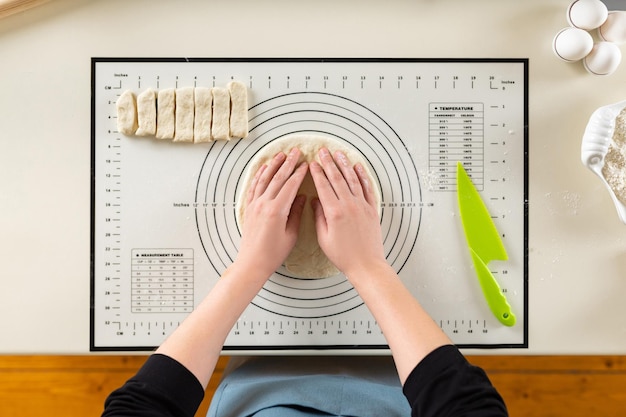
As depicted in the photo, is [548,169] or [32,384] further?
[32,384]

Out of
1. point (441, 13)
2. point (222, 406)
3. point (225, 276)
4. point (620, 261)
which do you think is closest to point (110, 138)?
point (225, 276)

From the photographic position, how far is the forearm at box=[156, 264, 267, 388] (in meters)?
0.63

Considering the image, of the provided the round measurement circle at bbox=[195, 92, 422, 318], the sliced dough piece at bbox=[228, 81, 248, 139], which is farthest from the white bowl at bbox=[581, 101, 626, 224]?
the sliced dough piece at bbox=[228, 81, 248, 139]

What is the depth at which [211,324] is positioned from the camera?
0.66 m

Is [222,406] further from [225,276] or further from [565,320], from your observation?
[565,320]

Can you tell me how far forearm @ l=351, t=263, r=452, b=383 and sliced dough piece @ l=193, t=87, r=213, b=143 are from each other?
→ 1.02 feet

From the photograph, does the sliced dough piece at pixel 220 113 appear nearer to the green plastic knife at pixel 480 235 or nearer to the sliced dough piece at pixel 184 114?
the sliced dough piece at pixel 184 114

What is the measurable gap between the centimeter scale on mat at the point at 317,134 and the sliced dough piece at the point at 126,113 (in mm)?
16

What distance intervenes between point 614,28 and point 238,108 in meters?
0.58

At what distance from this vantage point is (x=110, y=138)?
750mm

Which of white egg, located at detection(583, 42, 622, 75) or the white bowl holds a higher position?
white egg, located at detection(583, 42, 622, 75)

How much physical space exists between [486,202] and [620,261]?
23cm

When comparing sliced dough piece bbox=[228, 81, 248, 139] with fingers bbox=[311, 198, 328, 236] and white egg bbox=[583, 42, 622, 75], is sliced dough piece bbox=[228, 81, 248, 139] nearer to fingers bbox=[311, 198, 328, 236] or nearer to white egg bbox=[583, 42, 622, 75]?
fingers bbox=[311, 198, 328, 236]

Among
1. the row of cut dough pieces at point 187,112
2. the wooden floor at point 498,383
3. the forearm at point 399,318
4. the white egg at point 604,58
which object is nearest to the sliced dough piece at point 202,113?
the row of cut dough pieces at point 187,112
